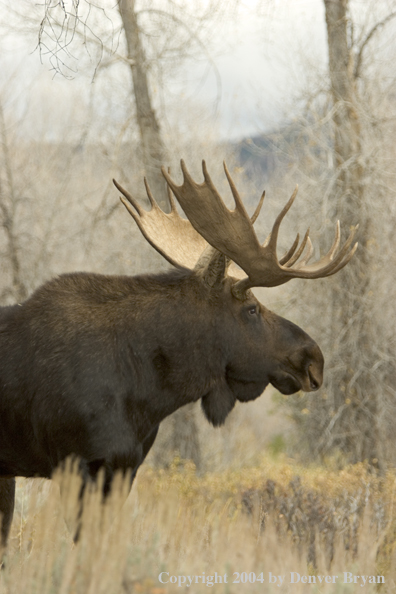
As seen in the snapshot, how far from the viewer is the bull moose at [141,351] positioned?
376cm

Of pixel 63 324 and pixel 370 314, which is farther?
pixel 370 314

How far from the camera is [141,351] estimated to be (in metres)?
4.03

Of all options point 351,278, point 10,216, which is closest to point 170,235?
point 351,278

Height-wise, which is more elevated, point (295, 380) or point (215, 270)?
point (215, 270)

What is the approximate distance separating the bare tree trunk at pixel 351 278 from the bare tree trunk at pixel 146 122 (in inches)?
102

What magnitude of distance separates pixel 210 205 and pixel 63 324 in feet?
3.63

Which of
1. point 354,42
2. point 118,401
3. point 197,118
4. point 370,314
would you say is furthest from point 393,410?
point 197,118

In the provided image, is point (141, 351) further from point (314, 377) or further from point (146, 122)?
point (146, 122)

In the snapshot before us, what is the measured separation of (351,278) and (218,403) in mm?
5526


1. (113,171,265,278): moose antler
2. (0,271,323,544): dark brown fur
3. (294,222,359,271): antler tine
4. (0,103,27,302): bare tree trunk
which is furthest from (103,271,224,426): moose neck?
(0,103,27,302): bare tree trunk

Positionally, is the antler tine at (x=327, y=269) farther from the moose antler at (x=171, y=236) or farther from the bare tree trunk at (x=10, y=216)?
the bare tree trunk at (x=10, y=216)

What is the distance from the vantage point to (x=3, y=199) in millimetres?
15219

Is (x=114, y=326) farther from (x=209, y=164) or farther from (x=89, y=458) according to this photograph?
(x=209, y=164)

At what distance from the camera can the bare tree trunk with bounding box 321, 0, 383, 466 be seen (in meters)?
9.30
